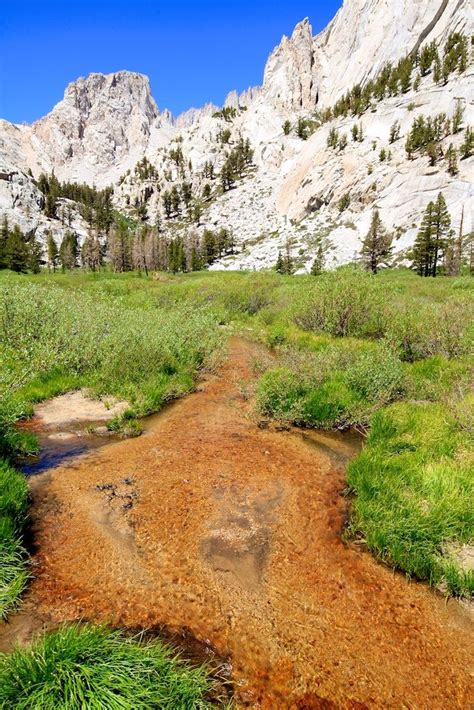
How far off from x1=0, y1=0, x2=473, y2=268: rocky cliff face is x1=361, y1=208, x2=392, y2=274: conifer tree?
4.71 m

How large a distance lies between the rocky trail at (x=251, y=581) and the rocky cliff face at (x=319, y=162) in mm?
74338

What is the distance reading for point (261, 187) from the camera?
14062 centimetres

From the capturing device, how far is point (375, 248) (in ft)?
223

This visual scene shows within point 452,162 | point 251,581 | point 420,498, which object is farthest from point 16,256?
point 420,498

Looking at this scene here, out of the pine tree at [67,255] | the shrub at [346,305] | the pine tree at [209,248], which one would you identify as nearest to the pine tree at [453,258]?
the shrub at [346,305]

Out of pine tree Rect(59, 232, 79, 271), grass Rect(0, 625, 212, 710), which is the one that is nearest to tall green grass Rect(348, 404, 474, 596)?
grass Rect(0, 625, 212, 710)

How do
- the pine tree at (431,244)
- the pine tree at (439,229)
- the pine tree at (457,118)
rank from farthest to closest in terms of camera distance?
the pine tree at (457,118), the pine tree at (431,244), the pine tree at (439,229)

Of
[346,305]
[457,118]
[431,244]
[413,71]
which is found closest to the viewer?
[346,305]

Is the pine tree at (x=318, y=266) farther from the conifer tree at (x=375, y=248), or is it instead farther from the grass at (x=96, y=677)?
the grass at (x=96, y=677)

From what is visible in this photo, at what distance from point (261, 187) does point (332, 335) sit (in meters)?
135

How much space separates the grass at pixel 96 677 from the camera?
3.62m

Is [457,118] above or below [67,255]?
above

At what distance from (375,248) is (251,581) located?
70.0 metres

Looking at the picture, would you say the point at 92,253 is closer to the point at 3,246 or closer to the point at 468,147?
the point at 3,246
